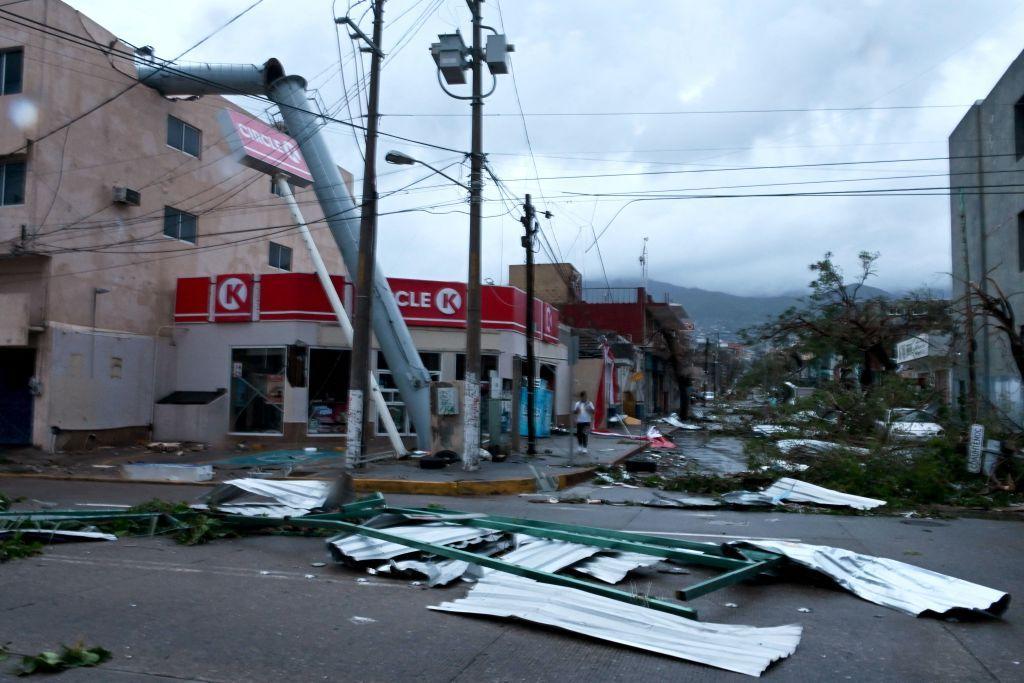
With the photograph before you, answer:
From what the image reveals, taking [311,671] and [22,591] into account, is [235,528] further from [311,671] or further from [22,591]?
[311,671]

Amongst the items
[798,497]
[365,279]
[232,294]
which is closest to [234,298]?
[232,294]

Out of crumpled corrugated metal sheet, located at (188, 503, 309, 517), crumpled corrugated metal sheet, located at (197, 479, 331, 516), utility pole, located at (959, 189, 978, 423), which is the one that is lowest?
crumpled corrugated metal sheet, located at (188, 503, 309, 517)

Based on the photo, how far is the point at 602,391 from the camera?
34.0 meters

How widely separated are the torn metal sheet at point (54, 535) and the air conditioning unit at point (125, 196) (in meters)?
16.1

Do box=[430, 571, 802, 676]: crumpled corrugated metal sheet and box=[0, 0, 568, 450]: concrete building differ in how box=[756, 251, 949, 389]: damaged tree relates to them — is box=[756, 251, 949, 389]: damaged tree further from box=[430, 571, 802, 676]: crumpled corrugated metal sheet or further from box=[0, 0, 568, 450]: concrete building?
box=[430, 571, 802, 676]: crumpled corrugated metal sheet

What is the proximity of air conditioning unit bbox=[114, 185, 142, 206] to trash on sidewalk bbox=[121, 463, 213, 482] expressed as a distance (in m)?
9.28

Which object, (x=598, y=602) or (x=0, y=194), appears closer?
(x=598, y=602)

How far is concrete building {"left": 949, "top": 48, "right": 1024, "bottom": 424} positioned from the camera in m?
20.0

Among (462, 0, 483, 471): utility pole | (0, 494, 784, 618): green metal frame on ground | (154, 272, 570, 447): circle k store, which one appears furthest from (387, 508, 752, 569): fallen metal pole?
(154, 272, 570, 447): circle k store

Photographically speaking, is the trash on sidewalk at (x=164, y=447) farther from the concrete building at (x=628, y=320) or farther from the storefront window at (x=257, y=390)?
the concrete building at (x=628, y=320)

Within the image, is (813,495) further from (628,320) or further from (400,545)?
(628,320)

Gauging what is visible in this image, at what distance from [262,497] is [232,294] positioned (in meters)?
14.8

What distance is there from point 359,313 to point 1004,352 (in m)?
15.9

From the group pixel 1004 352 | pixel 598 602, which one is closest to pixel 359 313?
pixel 598 602
